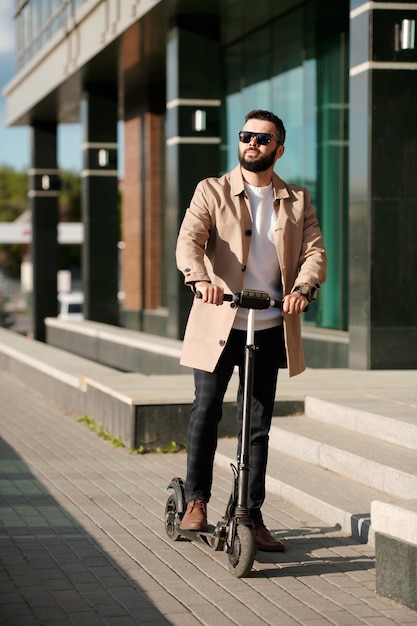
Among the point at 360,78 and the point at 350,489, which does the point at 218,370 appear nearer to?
the point at 350,489

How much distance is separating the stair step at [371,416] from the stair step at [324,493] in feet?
1.58

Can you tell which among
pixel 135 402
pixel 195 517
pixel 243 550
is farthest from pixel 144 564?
pixel 135 402

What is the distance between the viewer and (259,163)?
5.88 m

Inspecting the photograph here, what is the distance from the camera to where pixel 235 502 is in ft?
19.2

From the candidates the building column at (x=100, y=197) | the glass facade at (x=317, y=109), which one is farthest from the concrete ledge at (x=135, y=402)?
the building column at (x=100, y=197)

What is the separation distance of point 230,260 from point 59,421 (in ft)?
21.5

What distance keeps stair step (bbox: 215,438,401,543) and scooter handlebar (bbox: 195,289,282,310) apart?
1373 millimetres

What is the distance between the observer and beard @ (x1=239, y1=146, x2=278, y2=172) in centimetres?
A: 588

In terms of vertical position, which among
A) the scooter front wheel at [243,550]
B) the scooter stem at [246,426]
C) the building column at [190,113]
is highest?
the building column at [190,113]

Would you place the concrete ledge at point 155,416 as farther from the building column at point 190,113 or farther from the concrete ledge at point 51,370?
the building column at point 190,113

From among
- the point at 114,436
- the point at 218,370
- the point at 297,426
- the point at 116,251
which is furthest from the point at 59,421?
the point at 116,251

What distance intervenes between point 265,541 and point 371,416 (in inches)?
84.5

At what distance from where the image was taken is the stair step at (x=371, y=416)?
7.66 metres

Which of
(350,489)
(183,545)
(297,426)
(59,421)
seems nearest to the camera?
(183,545)
